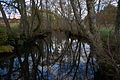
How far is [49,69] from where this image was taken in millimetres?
7211

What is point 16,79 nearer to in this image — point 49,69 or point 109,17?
point 49,69

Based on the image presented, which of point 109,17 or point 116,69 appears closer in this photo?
point 116,69

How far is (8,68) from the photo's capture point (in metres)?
7.23

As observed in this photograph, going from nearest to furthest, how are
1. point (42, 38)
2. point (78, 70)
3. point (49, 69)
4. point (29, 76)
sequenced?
point (29, 76), point (78, 70), point (49, 69), point (42, 38)

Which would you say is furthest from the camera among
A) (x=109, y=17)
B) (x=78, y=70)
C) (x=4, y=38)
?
(x=109, y=17)

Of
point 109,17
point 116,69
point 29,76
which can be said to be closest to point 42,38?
point 109,17

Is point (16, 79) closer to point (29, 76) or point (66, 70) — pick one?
point (29, 76)

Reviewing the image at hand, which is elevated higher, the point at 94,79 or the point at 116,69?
the point at 116,69

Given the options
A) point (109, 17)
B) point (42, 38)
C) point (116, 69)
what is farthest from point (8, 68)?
point (109, 17)

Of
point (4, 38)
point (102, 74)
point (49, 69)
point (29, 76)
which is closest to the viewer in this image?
point (102, 74)

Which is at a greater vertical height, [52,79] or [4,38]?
[4,38]

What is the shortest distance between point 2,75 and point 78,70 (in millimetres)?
2293

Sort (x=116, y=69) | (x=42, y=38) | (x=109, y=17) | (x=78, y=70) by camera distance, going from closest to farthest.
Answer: (x=116, y=69), (x=78, y=70), (x=42, y=38), (x=109, y=17)

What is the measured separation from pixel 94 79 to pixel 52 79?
113 cm
